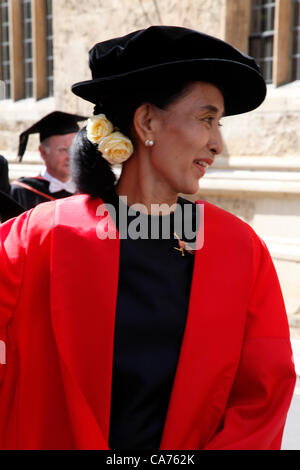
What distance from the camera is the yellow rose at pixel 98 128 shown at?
78.2 inches

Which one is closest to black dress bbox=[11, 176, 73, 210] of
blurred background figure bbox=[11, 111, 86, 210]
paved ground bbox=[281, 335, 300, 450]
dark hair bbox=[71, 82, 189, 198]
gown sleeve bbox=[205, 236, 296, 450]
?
blurred background figure bbox=[11, 111, 86, 210]

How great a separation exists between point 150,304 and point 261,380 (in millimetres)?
391

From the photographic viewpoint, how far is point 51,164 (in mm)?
5809

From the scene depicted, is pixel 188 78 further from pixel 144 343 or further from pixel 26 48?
pixel 26 48

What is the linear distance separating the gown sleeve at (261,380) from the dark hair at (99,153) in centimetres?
54

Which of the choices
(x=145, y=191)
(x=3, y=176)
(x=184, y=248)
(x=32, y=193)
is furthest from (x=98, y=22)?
(x=184, y=248)

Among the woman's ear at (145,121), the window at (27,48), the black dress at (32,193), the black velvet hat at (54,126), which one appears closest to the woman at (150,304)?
the woman's ear at (145,121)

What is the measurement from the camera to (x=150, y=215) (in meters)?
1.99

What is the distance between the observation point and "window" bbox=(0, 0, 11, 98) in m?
9.80

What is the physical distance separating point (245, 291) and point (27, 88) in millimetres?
8531

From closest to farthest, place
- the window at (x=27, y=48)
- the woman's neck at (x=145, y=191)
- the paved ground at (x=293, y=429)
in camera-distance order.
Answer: the woman's neck at (x=145, y=191)
the paved ground at (x=293, y=429)
the window at (x=27, y=48)

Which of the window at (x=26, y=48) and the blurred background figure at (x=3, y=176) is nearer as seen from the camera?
the blurred background figure at (x=3, y=176)

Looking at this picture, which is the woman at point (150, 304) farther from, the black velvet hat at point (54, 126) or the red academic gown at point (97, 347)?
the black velvet hat at point (54, 126)

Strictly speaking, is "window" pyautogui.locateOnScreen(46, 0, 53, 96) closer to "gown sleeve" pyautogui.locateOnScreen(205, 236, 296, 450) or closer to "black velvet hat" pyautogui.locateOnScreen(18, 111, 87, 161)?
"black velvet hat" pyautogui.locateOnScreen(18, 111, 87, 161)
